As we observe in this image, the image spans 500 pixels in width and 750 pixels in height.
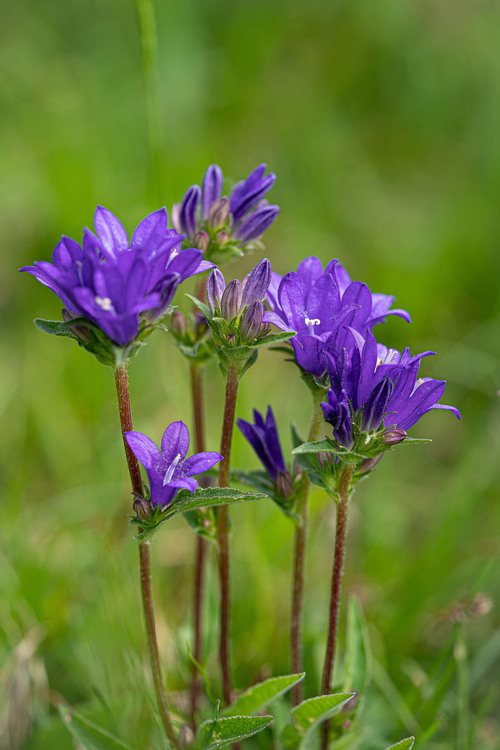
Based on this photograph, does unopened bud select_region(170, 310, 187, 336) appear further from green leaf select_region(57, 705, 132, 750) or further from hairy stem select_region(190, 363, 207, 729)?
green leaf select_region(57, 705, 132, 750)

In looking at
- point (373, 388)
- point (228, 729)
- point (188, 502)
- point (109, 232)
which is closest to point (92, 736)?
point (228, 729)

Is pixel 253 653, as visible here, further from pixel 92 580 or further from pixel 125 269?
pixel 125 269

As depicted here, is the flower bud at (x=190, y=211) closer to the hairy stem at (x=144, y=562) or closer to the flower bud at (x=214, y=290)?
the flower bud at (x=214, y=290)

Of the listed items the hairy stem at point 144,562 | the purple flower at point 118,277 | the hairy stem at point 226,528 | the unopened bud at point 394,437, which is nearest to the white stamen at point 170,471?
the hairy stem at point 144,562

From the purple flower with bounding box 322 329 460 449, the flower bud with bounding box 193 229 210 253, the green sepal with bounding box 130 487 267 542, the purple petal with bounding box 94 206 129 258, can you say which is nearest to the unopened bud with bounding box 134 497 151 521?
the green sepal with bounding box 130 487 267 542

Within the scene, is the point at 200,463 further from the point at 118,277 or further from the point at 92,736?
the point at 92,736
